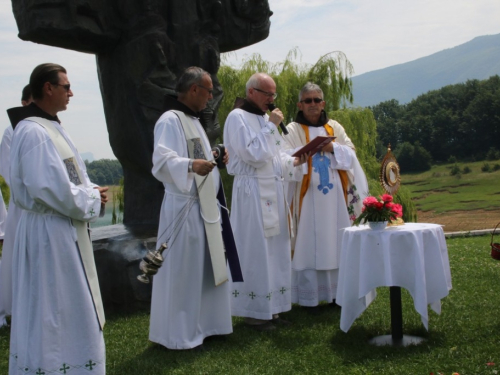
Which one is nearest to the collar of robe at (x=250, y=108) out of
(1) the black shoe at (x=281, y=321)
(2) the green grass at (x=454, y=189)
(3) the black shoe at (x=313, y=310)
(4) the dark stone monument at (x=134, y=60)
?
(4) the dark stone monument at (x=134, y=60)

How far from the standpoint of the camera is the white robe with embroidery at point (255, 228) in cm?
616

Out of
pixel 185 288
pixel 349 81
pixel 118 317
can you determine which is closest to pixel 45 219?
pixel 185 288

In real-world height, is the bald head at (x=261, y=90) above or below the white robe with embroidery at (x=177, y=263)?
above

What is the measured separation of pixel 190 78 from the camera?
5.37 meters

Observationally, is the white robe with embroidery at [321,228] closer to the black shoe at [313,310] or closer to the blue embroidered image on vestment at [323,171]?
the blue embroidered image on vestment at [323,171]

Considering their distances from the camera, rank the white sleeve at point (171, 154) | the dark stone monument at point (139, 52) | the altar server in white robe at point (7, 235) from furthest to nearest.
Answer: the dark stone monument at point (139, 52) < the altar server in white robe at point (7, 235) < the white sleeve at point (171, 154)

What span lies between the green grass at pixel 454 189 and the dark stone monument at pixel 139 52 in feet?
77.8

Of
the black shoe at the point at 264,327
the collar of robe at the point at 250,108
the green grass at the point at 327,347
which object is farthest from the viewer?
the collar of robe at the point at 250,108

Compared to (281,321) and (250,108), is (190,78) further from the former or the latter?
(281,321)

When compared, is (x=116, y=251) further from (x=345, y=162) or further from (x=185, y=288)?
(x=345, y=162)

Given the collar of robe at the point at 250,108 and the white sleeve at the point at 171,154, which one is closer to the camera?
the white sleeve at the point at 171,154

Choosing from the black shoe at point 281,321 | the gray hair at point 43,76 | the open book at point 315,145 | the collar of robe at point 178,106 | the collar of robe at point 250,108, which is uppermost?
the gray hair at point 43,76

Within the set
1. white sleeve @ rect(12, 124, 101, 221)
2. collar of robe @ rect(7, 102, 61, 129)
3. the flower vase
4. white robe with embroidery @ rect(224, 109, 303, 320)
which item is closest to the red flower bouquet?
the flower vase

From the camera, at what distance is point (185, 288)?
5.31 m
